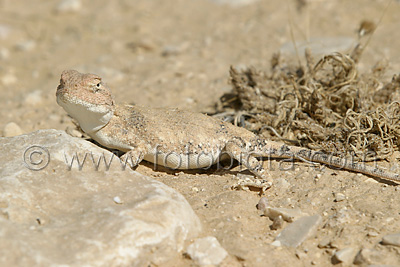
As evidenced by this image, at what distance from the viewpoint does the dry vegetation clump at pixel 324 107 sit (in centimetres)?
498

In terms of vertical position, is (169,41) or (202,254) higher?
(169,41)

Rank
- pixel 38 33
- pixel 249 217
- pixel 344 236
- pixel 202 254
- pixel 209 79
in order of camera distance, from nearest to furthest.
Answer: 1. pixel 202 254
2. pixel 344 236
3. pixel 249 217
4. pixel 209 79
5. pixel 38 33

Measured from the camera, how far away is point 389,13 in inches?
384

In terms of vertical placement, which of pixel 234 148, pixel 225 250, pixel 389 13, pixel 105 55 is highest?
pixel 389 13

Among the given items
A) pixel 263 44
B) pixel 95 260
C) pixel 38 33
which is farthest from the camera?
pixel 38 33

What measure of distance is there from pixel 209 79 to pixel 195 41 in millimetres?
2566

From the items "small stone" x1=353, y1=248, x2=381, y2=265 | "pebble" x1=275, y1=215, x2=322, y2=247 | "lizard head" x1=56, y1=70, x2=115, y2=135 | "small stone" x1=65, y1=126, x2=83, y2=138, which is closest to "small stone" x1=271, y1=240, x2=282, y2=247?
"pebble" x1=275, y1=215, x2=322, y2=247

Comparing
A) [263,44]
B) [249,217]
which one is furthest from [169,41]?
[249,217]

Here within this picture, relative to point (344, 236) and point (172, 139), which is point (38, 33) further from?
point (344, 236)

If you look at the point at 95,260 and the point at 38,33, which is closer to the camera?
the point at 95,260

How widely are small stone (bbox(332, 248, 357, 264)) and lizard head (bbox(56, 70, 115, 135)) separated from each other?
8.93ft

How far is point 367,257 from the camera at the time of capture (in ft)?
11.2

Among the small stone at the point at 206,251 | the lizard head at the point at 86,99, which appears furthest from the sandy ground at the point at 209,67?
the lizard head at the point at 86,99

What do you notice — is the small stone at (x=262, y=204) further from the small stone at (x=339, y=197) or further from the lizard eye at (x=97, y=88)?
the lizard eye at (x=97, y=88)
